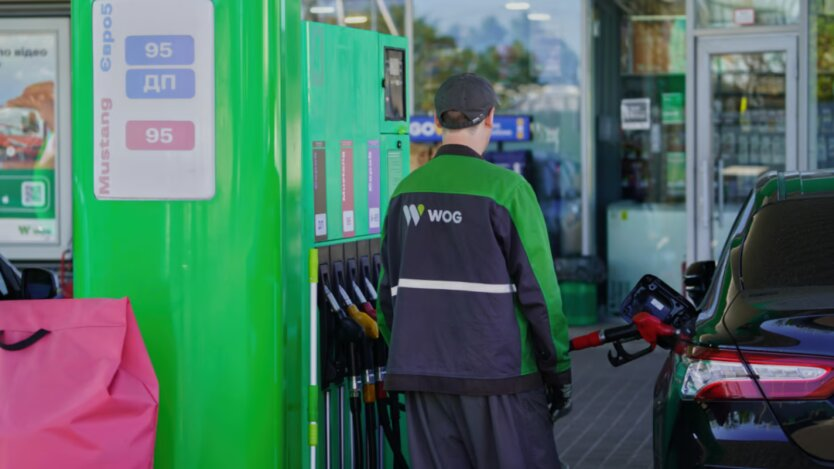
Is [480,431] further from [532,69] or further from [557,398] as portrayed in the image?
[532,69]

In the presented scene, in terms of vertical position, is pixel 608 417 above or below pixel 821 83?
below

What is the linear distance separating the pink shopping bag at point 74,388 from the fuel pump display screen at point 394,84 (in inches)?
69.9

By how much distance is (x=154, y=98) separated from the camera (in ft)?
15.5

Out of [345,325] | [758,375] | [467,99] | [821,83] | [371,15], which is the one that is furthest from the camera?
[371,15]

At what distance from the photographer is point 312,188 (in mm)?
5180

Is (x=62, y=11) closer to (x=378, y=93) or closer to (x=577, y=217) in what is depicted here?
(x=378, y=93)

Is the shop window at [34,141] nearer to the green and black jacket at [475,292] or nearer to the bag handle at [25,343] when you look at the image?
the bag handle at [25,343]

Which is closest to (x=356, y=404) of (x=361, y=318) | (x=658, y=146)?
(x=361, y=318)

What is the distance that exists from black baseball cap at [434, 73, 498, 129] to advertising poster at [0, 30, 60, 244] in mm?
5415

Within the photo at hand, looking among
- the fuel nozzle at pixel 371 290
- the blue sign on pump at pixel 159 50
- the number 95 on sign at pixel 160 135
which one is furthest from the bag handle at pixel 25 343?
the fuel nozzle at pixel 371 290

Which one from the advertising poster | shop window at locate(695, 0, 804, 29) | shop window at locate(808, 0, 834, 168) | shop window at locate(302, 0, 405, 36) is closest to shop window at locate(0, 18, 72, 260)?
the advertising poster

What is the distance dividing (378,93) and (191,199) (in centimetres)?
118

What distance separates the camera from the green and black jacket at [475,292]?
4.44 metres

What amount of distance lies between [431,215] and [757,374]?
118 centimetres
